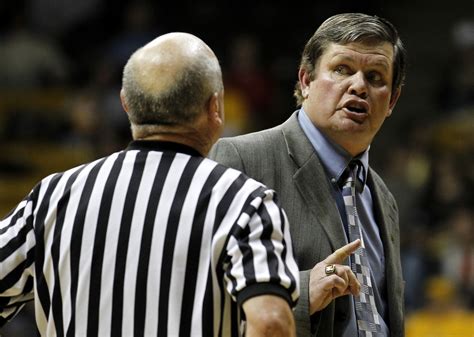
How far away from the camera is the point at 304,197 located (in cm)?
298

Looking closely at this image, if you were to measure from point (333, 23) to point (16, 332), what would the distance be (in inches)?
169

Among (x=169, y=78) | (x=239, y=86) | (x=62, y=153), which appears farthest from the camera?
(x=239, y=86)

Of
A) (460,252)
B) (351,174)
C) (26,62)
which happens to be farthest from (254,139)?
(26,62)

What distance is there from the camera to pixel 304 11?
1055 cm

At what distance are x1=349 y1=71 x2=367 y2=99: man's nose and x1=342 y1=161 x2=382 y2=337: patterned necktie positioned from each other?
254 millimetres

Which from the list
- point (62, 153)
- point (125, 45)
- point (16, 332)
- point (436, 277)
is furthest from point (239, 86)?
point (16, 332)

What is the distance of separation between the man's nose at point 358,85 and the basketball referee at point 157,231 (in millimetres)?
740

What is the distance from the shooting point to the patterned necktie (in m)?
2.95

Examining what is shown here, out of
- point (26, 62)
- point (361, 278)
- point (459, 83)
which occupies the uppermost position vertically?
point (26, 62)

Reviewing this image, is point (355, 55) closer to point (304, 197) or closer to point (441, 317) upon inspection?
point (304, 197)

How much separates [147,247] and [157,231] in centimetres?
4

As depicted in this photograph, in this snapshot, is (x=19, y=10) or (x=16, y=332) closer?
(x=16, y=332)

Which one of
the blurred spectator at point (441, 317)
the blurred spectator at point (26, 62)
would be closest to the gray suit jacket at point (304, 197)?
the blurred spectator at point (441, 317)

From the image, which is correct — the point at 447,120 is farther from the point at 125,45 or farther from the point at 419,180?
the point at 125,45
